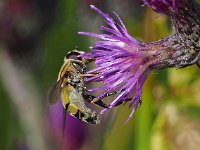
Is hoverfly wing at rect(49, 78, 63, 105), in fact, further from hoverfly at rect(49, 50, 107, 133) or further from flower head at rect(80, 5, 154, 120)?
flower head at rect(80, 5, 154, 120)

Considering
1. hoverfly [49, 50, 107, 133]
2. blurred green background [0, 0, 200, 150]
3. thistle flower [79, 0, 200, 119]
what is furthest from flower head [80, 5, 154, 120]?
blurred green background [0, 0, 200, 150]

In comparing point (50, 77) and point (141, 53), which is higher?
A: point (141, 53)

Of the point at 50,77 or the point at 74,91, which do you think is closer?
the point at 74,91

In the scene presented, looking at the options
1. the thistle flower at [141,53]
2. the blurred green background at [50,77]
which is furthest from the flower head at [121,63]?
the blurred green background at [50,77]

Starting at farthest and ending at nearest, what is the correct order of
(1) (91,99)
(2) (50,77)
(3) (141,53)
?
(2) (50,77) → (1) (91,99) → (3) (141,53)

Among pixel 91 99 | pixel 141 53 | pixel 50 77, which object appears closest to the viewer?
pixel 141 53

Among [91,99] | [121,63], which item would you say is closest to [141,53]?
[121,63]

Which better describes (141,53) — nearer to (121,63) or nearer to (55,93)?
(121,63)
